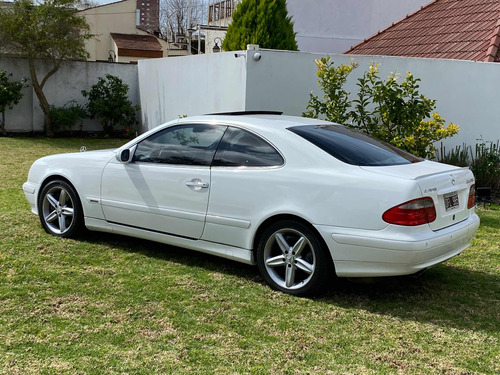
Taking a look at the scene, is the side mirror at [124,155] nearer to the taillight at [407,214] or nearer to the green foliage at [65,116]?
the taillight at [407,214]

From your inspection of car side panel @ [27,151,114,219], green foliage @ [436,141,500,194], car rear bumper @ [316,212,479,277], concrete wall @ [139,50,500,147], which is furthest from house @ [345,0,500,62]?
car side panel @ [27,151,114,219]

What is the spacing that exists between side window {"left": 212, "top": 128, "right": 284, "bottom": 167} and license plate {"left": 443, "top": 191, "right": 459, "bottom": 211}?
1346 millimetres

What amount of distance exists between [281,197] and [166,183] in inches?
48.1

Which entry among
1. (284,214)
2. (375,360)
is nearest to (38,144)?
(284,214)

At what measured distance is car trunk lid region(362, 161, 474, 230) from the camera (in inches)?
170

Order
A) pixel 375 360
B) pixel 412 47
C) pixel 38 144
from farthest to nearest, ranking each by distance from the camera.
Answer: pixel 38 144 → pixel 412 47 → pixel 375 360

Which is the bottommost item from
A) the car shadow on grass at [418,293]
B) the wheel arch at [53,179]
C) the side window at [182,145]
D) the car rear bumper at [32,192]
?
the car shadow on grass at [418,293]

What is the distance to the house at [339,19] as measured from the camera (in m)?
18.5

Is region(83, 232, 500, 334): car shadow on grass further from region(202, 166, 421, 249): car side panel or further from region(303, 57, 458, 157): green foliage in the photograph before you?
region(303, 57, 458, 157): green foliage

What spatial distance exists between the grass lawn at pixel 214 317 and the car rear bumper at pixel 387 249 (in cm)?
35

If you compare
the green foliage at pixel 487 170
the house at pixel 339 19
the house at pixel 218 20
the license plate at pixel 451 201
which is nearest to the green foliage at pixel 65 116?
the house at pixel 218 20

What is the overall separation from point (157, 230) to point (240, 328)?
170cm

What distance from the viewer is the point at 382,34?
53.6 feet

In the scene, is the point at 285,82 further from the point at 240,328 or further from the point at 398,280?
the point at 240,328
